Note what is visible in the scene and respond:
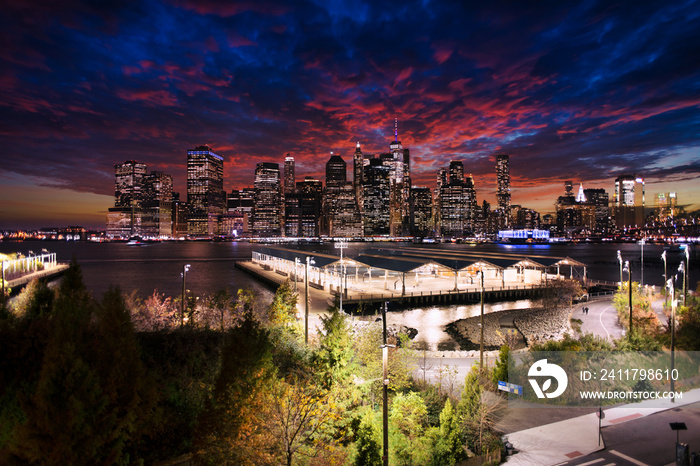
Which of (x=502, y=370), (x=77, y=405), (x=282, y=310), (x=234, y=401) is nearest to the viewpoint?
(x=77, y=405)

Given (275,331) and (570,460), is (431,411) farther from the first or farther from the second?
(275,331)

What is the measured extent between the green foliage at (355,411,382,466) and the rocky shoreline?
2262 cm

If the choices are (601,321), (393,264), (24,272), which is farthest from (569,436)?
(24,272)

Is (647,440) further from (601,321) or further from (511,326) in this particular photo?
(511,326)

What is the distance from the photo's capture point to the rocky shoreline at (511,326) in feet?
116

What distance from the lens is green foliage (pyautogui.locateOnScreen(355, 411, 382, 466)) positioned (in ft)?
37.5

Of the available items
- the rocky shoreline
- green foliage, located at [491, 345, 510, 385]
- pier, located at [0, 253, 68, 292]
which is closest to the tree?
green foliage, located at [491, 345, 510, 385]

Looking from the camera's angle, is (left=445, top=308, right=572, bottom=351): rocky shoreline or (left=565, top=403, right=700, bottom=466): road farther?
(left=445, top=308, right=572, bottom=351): rocky shoreline

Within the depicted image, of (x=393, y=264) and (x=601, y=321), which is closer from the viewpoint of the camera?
(x=601, y=321)

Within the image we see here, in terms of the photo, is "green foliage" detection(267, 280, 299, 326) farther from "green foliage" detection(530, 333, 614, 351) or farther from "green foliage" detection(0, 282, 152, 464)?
"green foliage" detection(530, 333, 614, 351)

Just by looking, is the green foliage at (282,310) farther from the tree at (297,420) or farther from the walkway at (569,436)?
the walkway at (569,436)

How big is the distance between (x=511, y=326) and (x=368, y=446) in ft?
111

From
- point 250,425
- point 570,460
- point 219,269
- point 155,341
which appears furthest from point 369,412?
point 219,269

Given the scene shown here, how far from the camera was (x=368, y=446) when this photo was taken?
11531mm
